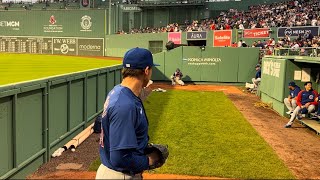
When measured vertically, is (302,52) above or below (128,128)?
above

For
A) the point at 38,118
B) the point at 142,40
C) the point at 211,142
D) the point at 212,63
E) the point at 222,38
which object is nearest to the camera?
the point at 38,118

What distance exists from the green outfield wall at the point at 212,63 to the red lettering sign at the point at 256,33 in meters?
6.14

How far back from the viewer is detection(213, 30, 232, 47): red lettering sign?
107ft

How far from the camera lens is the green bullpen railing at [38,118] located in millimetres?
6148

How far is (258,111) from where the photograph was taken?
1588 centimetres

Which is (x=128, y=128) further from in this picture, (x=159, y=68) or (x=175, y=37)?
(x=175, y=37)

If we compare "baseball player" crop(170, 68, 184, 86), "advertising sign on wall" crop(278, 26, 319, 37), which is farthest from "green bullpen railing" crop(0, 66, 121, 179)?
"advertising sign on wall" crop(278, 26, 319, 37)

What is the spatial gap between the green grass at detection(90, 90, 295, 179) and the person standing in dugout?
4639 millimetres

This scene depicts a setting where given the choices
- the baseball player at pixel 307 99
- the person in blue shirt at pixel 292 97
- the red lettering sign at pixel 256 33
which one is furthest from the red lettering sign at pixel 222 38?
the baseball player at pixel 307 99

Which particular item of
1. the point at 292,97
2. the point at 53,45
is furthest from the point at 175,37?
the point at 292,97

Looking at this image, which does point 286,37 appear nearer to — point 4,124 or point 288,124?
point 288,124

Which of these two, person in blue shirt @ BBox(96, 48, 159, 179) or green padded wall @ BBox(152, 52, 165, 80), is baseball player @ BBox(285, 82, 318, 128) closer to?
person in blue shirt @ BBox(96, 48, 159, 179)

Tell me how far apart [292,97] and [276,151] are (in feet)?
15.8

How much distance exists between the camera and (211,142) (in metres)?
10.1
